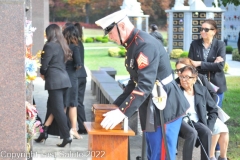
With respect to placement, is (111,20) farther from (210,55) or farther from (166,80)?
(210,55)

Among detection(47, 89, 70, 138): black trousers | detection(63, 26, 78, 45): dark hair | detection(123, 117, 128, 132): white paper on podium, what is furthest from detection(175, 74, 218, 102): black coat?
detection(123, 117, 128, 132): white paper on podium

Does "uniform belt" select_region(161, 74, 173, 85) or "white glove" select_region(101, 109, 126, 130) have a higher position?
"uniform belt" select_region(161, 74, 173, 85)

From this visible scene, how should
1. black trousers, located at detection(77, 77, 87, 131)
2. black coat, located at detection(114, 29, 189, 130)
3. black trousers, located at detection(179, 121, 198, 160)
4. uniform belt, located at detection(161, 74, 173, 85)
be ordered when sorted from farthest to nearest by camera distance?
black trousers, located at detection(77, 77, 87, 131)
black trousers, located at detection(179, 121, 198, 160)
uniform belt, located at detection(161, 74, 173, 85)
black coat, located at detection(114, 29, 189, 130)

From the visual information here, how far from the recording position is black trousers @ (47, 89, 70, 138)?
8438mm

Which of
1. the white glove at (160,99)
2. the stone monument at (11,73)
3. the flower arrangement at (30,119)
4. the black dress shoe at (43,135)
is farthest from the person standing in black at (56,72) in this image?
the white glove at (160,99)

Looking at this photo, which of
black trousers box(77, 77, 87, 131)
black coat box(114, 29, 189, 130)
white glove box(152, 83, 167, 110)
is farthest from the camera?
black trousers box(77, 77, 87, 131)

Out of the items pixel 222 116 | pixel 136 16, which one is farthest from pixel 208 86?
pixel 136 16

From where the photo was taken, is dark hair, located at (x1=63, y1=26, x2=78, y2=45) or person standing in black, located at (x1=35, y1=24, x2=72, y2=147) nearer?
person standing in black, located at (x1=35, y1=24, x2=72, y2=147)

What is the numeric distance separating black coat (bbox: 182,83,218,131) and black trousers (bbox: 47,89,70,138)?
2.25 meters

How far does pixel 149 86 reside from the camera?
191 inches

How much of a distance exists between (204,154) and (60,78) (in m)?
2.54

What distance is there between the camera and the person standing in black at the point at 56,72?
8.33 m

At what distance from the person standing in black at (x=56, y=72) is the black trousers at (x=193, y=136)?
7.70 feet

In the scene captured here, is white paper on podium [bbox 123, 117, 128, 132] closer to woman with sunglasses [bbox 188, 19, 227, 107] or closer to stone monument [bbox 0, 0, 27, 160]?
stone monument [bbox 0, 0, 27, 160]
